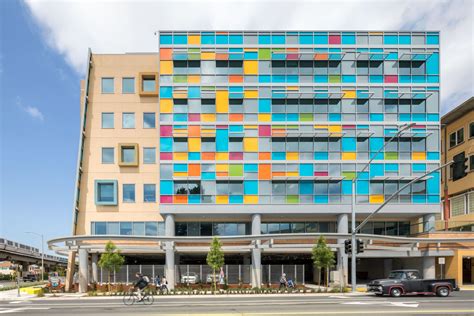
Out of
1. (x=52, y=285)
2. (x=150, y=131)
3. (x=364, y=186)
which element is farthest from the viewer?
(x=150, y=131)

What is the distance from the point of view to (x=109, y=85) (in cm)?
4094

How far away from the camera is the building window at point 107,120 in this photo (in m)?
40.4

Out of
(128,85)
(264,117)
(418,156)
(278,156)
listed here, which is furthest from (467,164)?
(128,85)

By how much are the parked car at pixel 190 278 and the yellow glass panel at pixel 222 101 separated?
16024 mm

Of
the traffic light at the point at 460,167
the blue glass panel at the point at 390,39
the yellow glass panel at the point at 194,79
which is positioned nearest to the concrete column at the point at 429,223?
the blue glass panel at the point at 390,39

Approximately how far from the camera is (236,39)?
3809 centimetres

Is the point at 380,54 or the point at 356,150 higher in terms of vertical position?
the point at 380,54

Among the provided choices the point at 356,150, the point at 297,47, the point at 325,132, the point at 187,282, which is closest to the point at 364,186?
the point at 356,150

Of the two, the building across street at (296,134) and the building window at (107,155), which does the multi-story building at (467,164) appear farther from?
the building window at (107,155)

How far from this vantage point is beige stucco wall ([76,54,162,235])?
39250 millimetres

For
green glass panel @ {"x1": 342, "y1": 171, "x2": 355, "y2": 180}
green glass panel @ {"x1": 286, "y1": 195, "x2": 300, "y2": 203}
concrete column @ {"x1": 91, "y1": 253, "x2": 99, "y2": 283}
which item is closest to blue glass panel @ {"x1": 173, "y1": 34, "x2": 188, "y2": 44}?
green glass panel @ {"x1": 286, "y1": 195, "x2": 300, "y2": 203}

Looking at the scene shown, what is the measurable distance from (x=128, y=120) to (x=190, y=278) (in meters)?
17.9

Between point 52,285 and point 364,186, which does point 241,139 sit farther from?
point 52,285

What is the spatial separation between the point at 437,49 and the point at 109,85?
113 ft
